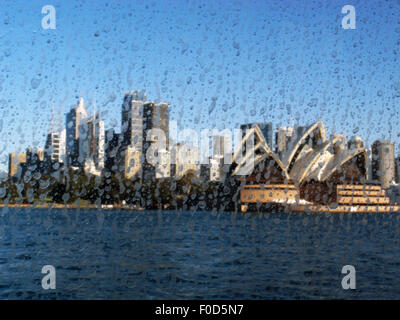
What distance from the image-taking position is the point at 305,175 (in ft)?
219

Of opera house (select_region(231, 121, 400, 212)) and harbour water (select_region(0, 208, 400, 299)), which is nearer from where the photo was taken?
harbour water (select_region(0, 208, 400, 299))

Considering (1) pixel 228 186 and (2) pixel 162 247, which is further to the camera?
(1) pixel 228 186

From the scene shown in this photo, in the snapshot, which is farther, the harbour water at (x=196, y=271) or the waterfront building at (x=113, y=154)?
the waterfront building at (x=113, y=154)

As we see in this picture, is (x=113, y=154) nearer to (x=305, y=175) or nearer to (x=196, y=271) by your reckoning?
(x=305, y=175)

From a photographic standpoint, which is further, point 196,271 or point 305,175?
point 305,175

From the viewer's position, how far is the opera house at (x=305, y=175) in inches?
2525

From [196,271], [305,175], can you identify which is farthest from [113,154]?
[196,271]

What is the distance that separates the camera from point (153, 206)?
75062mm

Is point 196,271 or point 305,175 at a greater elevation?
point 305,175

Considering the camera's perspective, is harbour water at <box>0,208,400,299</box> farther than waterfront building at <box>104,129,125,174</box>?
No

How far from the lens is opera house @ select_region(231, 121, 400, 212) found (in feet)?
210

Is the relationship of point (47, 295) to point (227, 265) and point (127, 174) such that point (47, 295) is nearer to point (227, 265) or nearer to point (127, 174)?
point (227, 265)
